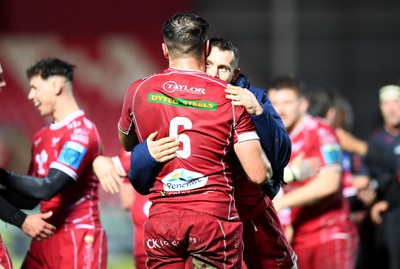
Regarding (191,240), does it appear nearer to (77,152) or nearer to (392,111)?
(77,152)

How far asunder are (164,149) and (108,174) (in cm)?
95

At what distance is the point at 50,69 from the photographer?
6641mm

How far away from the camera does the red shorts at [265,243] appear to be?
18.6ft

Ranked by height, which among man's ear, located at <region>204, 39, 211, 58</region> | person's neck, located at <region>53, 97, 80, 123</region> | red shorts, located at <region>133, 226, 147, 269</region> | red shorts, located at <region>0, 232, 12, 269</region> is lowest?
red shorts, located at <region>133, 226, 147, 269</region>

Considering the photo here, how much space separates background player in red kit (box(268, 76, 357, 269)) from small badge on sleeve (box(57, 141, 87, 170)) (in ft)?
7.48

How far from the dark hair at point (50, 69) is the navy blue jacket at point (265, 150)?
1.67 meters

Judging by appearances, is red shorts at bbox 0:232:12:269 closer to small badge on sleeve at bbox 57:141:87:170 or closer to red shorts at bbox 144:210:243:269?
small badge on sleeve at bbox 57:141:87:170

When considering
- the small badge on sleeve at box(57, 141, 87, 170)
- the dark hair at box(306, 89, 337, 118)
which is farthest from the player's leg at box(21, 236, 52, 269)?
the dark hair at box(306, 89, 337, 118)

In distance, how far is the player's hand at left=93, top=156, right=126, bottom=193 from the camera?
5777 mm

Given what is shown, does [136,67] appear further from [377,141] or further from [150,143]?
[150,143]

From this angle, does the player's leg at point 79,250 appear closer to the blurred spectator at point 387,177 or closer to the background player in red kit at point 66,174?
the background player in red kit at point 66,174

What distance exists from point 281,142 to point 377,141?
184 inches

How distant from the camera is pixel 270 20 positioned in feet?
54.5

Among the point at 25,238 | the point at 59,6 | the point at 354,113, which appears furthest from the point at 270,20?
the point at 25,238
